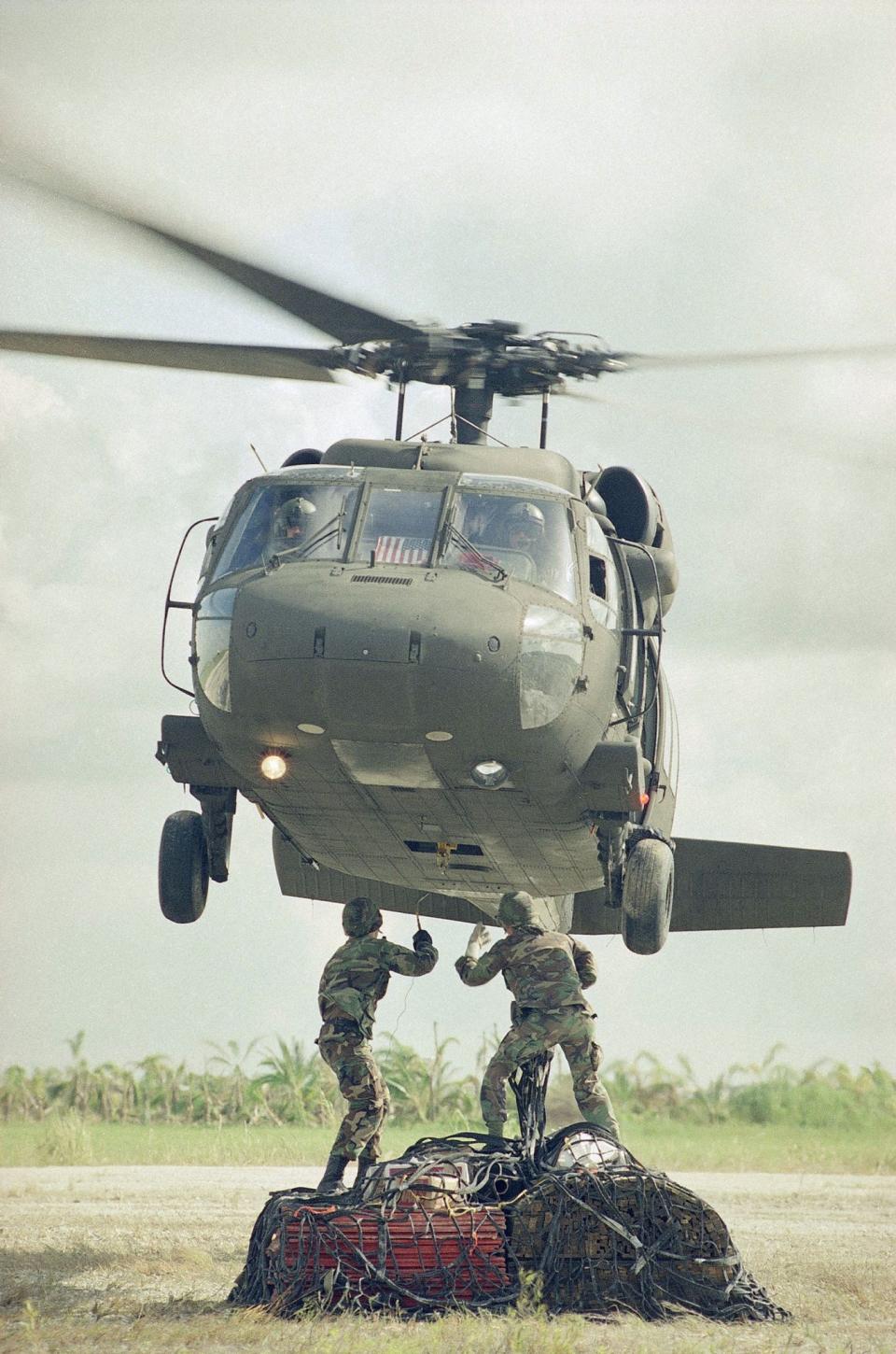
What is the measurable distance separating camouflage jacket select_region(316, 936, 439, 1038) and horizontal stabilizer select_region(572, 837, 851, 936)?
287 centimetres

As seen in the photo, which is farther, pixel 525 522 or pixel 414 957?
pixel 414 957

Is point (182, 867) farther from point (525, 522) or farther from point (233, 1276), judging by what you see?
point (525, 522)

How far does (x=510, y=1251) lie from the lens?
24.7 feet

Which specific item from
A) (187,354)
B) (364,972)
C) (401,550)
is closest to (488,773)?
(401,550)

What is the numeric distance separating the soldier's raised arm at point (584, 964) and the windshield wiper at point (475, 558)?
99.6 inches

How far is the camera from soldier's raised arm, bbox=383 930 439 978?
378 inches

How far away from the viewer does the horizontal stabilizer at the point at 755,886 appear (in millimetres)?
11641

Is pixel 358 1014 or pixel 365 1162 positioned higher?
pixel 358 1014

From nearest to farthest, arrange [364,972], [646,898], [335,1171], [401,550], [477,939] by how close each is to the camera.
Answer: [401,550] < [335,1171] < [364,972] < [646,898] < [477,939]

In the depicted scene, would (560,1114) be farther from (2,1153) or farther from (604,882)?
(604,882)

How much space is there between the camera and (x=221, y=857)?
10.6 m

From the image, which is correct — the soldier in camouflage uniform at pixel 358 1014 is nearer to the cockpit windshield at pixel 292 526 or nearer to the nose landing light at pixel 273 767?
the nose landing light at pixel 273 767

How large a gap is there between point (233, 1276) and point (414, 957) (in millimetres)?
1923

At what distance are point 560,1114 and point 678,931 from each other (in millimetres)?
5609
